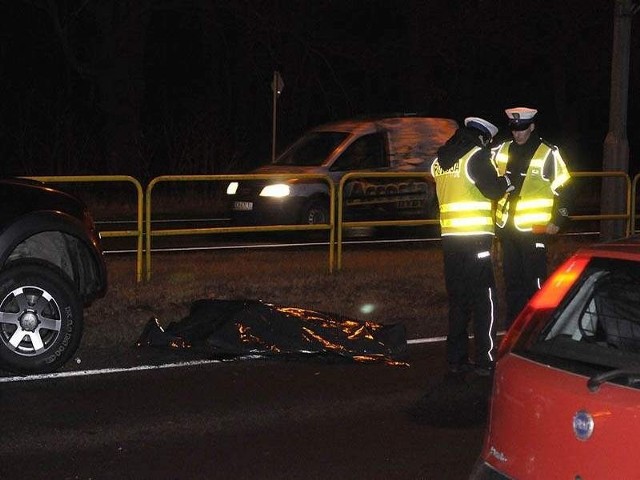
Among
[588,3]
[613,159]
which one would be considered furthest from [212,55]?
[613,159]

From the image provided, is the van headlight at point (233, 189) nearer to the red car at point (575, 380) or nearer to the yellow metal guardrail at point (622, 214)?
the yellow metal guardrail at point (622, 214)

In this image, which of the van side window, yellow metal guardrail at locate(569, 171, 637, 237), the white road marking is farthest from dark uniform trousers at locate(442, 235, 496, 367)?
the van side window

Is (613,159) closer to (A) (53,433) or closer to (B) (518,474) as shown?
(A) (53,433)

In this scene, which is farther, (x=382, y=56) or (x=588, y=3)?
(x=588, y=3)

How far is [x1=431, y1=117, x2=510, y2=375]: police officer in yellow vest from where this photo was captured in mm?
8633

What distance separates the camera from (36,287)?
8727 mm

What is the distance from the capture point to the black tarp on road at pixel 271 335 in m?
9.50

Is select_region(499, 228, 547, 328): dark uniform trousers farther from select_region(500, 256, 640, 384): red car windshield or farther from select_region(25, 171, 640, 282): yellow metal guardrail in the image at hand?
select_region(500, 256, 640, 384): red car windshield

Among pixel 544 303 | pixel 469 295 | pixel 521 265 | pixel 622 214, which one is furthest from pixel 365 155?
pixel 544 303

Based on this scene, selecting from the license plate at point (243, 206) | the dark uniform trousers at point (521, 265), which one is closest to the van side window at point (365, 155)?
the license plate at point (243, 206)

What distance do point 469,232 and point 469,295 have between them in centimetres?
46

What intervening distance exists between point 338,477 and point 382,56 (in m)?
25.1

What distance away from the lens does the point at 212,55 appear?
139 ft

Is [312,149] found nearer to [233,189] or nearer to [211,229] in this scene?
[233,189]
